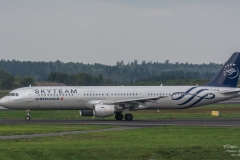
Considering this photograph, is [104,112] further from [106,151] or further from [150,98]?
[106,151]

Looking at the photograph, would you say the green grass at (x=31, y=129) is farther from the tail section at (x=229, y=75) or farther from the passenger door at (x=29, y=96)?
the tail section at (x=229, y=75)

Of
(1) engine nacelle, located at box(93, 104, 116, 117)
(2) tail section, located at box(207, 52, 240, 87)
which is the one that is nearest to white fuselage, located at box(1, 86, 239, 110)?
(2) tail section, located at box(207, 52, 240, 87)

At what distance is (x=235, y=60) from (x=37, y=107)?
76.8ft

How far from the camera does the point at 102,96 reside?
66.1 meters

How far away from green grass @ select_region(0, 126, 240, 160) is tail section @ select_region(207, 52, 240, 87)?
76.8 feet

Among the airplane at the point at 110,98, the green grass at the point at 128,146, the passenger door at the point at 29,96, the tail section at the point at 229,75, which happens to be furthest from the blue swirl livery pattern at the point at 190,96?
the green grass at the point at 128,146

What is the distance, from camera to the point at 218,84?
69562 millimetres

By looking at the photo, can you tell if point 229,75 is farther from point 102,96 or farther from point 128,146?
point 128,146

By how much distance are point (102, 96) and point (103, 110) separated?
373cm

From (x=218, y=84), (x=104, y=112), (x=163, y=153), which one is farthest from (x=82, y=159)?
(x=218, y=84)

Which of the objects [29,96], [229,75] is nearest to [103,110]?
[29,96]

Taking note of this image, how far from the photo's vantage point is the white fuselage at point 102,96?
65.1m

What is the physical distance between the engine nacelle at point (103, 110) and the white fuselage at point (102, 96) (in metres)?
2.01

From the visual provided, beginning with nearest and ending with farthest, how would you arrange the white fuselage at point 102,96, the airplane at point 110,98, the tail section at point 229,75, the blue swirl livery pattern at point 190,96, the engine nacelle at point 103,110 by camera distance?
the engine nacelle at point 103,110 < the airplane at point 110,98 < the white fuselage at point 102,96 < the blue swirl livery pattern at point 190,96 < the tail section at point 229,75
